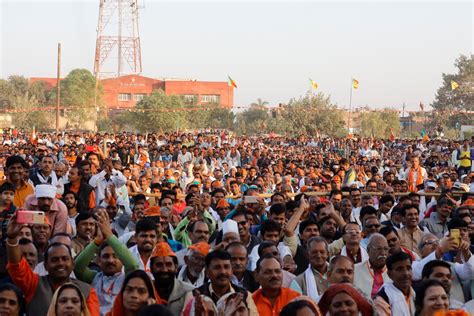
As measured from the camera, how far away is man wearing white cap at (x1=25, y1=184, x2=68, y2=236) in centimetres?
783

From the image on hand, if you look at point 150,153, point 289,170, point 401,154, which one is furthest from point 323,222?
point 401,154

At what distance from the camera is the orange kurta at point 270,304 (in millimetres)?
5781

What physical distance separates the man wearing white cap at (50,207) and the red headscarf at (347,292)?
3498mm

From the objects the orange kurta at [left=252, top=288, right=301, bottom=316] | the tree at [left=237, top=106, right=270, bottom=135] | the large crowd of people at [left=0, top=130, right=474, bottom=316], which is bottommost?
the orange kurta at [left=252, top=288, right=301, bottom=316]

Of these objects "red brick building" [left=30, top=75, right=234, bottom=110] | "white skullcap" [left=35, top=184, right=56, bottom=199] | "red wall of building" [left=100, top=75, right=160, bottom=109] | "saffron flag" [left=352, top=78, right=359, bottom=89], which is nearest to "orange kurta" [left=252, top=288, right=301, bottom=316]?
"white skullcap" [left=35, top=184, right=56, bottom=199]

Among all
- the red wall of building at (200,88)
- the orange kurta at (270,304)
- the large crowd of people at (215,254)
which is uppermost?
the red wall of building at (200,88)

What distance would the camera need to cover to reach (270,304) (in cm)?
583

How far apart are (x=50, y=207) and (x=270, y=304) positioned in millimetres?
2887

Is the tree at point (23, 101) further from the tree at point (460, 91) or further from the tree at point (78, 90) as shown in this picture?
the tree at point (460, 91)

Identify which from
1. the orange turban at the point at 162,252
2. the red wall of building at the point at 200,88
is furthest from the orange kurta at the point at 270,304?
the red wall of building at the point at 200,88

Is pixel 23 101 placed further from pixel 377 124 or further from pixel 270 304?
pixel 270 304

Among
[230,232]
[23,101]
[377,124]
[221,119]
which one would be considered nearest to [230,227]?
[230,232]

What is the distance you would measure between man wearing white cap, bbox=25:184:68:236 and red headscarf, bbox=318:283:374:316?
11.5 feet

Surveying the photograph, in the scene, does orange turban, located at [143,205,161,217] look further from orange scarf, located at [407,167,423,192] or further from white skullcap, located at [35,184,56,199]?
orange scarf, located at [407,167,423,192]
